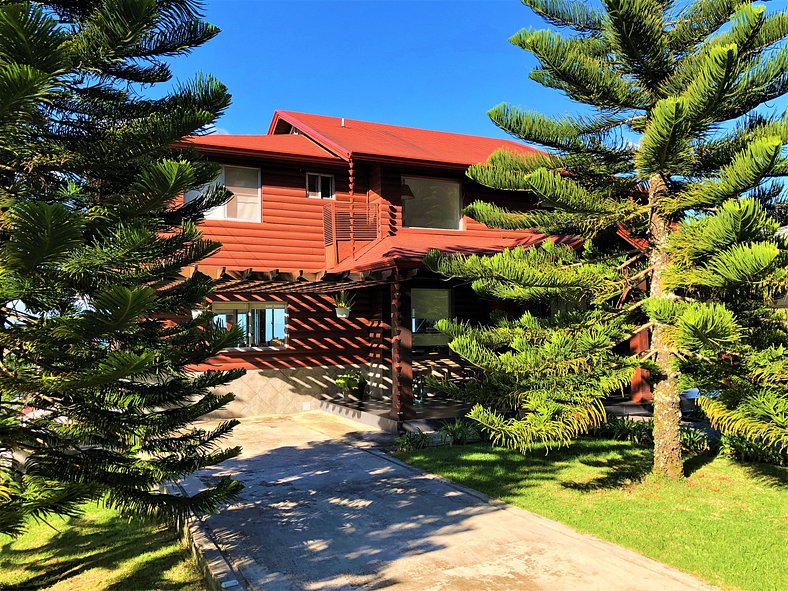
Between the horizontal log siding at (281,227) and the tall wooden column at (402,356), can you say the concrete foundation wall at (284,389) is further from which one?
the tall wooden column at (402,356)

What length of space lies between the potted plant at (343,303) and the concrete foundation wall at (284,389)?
177 centimetres

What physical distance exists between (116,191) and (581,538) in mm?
4798

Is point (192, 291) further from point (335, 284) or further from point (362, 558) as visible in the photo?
point (335, 284)

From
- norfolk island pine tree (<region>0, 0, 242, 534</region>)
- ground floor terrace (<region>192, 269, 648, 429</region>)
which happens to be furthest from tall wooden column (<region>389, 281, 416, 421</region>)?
norfolk island pine tree (<region>0, 0, 242, 534</region>)

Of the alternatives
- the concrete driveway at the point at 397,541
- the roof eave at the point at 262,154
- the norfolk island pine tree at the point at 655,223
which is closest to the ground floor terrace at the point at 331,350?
the roof eave at the point at 262,154

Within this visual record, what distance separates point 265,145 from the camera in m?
13.9

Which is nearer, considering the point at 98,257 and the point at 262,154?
the point at 98,257

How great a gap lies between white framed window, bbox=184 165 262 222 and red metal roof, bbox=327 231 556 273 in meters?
2.56

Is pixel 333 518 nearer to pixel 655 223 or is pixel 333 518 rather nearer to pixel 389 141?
pixel 655 223

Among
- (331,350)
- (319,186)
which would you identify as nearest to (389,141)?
(319,186)

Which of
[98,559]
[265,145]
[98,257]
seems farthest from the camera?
[265,145]

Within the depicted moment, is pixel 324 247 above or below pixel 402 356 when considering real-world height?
above

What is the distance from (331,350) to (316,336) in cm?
54

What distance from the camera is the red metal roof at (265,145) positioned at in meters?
12.8
